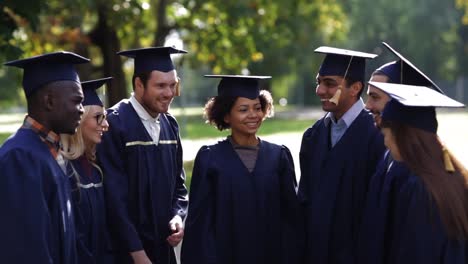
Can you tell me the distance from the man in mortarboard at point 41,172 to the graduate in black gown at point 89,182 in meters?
0.54

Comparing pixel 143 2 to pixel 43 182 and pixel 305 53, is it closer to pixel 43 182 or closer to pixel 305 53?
pixel 43 182

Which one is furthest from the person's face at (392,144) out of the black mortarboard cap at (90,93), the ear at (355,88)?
the black mortarboard cap at (90,93)

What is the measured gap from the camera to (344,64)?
531 cm

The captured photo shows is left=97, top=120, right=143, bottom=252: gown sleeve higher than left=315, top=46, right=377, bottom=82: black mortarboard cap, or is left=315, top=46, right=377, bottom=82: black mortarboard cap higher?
left=315, top=46, right=377, bottom=82: black mortarboard cap

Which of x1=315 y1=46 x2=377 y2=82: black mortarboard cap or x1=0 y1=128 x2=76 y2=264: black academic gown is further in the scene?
x1=315 y1=46 x2=377 y2=82: black mortarboard cap

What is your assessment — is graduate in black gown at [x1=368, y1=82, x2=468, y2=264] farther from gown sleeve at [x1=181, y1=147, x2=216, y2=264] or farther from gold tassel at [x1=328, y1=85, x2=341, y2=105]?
gown sleeve at [x1=181, y1=147, x2=216, y2=264]

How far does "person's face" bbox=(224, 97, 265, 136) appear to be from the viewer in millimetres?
5102

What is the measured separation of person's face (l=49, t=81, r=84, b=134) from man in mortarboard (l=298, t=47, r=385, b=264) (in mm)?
1902

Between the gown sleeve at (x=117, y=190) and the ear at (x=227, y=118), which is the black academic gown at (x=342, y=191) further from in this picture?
the gown sleeve at (x=117, y=190)

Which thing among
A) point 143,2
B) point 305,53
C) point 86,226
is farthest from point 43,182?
point 305,53

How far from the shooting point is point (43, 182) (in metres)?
3.57

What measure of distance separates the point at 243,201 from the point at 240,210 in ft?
0.20

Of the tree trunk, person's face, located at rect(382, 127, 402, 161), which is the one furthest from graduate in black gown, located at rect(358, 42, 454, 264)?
the tree trunk

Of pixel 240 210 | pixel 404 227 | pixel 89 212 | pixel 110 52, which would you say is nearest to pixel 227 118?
pixel 240 210
